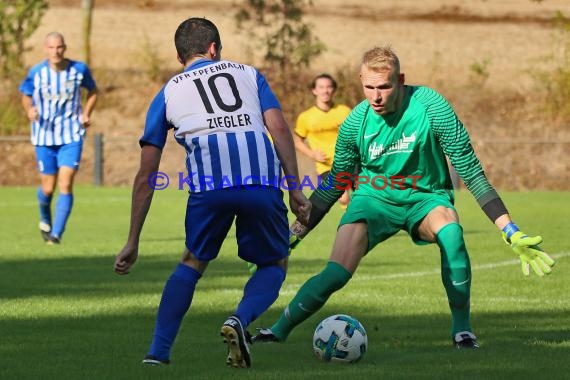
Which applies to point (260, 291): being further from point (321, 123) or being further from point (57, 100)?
point (321, 123)

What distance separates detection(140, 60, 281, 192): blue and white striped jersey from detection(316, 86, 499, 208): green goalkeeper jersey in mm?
1094

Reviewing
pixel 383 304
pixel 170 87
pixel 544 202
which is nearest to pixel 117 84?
pixel 544 202

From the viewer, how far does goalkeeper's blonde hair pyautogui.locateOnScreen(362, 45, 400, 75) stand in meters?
7.59

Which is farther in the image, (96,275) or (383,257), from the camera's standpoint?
(383,257)

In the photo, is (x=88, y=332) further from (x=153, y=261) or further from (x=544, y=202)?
(x=544, y=202)

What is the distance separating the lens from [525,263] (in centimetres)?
727

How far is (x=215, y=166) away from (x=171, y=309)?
77cm

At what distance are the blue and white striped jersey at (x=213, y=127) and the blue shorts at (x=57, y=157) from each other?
9180mm

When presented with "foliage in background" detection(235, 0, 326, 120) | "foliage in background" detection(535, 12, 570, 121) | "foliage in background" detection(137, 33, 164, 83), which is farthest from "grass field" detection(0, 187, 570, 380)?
"foliage in background" detection(137, 33, 164, 83)

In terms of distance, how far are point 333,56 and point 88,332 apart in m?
36.6

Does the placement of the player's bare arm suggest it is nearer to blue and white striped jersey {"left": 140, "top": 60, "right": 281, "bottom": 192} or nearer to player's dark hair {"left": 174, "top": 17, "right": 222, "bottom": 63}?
blue and white striped jersey {"left": 140, "top": 60, "right": 281, "bottom": 192}

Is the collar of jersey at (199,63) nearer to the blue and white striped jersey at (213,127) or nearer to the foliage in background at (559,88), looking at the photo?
the blue and white striped jersey at (213,127)

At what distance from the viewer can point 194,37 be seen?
22.9ft

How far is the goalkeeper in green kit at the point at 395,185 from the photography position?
7.70 m
